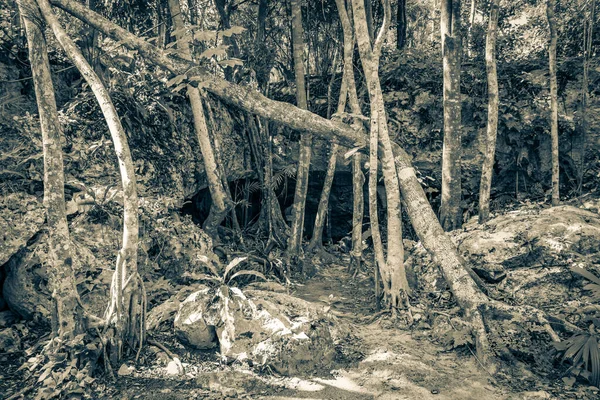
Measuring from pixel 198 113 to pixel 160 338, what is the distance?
347cm

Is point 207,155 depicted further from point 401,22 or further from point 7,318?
point 401,22

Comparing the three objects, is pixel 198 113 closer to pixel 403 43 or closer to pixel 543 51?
pixel 403 43

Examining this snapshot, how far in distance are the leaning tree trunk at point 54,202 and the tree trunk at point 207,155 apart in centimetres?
232

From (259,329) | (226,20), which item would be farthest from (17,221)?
(226,20)

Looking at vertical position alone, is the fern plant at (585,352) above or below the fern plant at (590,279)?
below

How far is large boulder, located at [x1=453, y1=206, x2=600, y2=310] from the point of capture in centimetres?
441

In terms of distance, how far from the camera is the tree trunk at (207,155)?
6285 mm

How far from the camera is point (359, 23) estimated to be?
501 cm

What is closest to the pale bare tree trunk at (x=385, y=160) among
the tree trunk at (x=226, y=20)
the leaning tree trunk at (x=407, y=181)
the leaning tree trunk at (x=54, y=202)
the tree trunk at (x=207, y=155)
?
the leaning tree trunk at (x=407, y=181)

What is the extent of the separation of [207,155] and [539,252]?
4.71 metres

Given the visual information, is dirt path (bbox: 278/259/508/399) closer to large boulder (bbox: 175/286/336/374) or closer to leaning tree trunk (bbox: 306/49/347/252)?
large boulder (bbox: 175/286/336/374)

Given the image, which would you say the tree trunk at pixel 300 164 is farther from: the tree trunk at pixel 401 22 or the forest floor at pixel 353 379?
the tree trunk at pixel 401 22

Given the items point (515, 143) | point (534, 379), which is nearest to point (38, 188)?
point (534, 379)

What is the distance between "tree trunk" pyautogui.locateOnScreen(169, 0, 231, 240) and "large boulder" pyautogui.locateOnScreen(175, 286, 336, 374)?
2.47 metres
